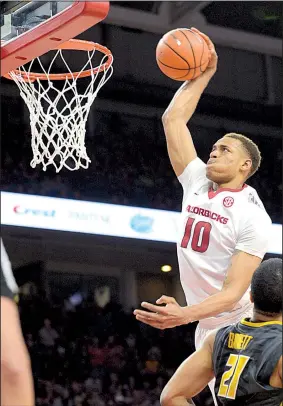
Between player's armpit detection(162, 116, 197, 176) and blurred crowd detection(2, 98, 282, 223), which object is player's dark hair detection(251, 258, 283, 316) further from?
blurred crowd detection(2, 98, 282, 223)

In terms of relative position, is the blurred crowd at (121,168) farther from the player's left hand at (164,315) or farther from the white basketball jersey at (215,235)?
the player's left hand at (164,315)

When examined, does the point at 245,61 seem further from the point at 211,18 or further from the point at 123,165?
the point at 123,165

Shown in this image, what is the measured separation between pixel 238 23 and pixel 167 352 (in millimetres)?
5462

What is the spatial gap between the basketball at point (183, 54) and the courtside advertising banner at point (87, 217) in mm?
7754

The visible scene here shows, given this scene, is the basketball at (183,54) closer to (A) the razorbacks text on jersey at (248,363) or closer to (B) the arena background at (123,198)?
(A) the razorbacks text on jersey at (248,363)

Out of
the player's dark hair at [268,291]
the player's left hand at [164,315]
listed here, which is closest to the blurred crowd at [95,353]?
the player's left hand at [164,315]

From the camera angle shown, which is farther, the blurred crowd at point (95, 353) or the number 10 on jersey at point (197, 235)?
the blurred crowd at point (95, 353)

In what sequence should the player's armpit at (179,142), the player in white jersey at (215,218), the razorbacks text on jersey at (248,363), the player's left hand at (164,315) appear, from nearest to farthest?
1. the razorbacks text on jersey at (248,363)
2. the player's left hand at (164,315)
3. the player in white jersey at (215,218)
4. the player's armpit at (179,142)

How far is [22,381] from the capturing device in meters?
2.01

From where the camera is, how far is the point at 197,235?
3953 millimetres

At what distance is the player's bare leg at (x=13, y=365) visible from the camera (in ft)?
6.55

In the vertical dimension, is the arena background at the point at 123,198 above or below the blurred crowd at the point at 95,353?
above

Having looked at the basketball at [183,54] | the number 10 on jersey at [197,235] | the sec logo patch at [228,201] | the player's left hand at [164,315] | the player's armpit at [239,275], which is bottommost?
the player's left hand at [164,315]

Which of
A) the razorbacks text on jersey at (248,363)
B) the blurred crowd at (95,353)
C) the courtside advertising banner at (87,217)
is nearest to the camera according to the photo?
the razorbacks text on jersey at (248,363)
